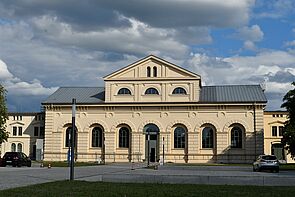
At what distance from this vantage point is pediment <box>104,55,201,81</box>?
67.2 metres

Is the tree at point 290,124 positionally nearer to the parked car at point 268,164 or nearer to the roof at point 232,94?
the parked car at point 268,164

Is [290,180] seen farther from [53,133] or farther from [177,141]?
[53,133]

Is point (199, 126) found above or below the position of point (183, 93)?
below

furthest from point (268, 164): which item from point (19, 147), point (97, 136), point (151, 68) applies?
point (19, 147)

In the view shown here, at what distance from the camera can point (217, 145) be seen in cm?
6525

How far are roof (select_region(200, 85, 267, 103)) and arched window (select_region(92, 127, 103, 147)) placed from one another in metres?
15.3

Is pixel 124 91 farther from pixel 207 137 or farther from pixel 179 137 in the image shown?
pixel 207 137

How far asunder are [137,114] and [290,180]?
47.0m

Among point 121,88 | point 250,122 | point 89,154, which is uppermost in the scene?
point 121,88

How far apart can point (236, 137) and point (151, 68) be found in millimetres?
15229

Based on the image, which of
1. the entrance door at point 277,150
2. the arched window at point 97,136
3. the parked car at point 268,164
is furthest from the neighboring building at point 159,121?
the parked car at point 268,164

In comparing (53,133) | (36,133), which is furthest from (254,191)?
(36,133)

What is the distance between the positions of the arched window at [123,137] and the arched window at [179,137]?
6887 millimetres

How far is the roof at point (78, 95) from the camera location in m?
70.6
